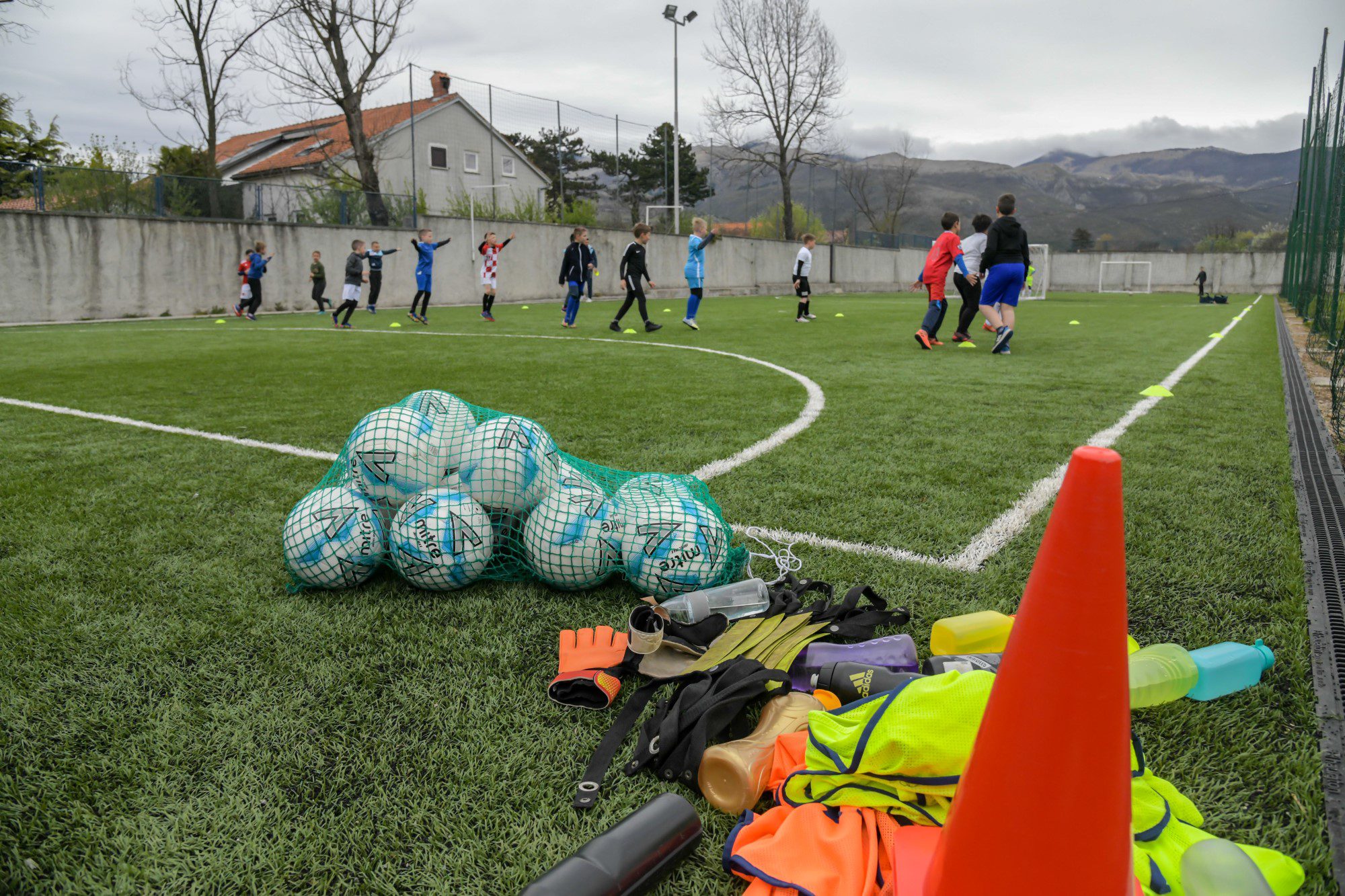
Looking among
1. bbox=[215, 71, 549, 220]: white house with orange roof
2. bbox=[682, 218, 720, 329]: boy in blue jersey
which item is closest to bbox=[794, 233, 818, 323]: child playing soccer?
bbox=[682, 218, 720, 329]: boy in blue jersey

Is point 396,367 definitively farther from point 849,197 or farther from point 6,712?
point 849,197

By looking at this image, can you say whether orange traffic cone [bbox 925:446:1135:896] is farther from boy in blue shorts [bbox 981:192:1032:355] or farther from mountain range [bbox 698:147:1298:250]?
mountain range [bbox 698:147:1298:250]

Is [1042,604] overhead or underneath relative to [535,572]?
overhead

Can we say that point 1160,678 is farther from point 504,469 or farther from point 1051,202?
point 1051,202

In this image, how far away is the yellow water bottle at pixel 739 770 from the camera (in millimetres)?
1754

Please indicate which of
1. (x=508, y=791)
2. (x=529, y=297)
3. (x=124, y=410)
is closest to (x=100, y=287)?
(x=529, y=297)

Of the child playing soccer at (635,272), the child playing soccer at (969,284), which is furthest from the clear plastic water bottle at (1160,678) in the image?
the child playing soccer at (635,272)

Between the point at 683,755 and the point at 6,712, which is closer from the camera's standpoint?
the point at 683,755

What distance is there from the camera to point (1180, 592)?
274 cm

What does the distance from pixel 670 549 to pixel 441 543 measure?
0.80 metres

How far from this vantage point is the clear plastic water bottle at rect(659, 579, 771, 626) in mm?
2660

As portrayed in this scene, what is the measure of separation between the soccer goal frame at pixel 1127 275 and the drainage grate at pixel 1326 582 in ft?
178

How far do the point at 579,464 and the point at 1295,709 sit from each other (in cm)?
254

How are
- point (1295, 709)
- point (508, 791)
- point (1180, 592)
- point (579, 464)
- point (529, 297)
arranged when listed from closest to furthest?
point (508, 791)
point (1295, 709)
point (1180, 592)
point (579, 464)
point (529, 297)
